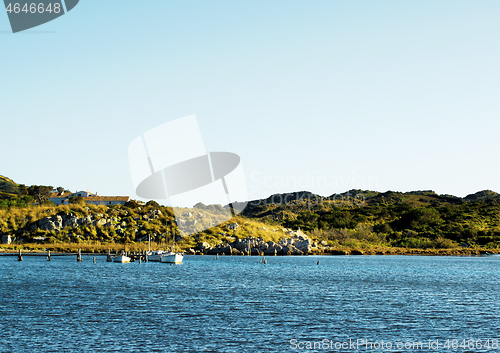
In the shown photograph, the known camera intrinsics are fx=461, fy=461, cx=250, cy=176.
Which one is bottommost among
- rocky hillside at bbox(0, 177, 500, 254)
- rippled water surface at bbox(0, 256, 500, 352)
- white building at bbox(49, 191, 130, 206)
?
rippled water surface at bbox(0, 256, 500, 352)

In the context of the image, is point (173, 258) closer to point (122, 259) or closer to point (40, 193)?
point (122, 259)

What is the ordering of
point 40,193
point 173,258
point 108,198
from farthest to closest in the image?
point 40,193 < point 108,198 < point 173,258

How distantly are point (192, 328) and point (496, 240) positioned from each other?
15685cm

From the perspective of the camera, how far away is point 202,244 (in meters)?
147

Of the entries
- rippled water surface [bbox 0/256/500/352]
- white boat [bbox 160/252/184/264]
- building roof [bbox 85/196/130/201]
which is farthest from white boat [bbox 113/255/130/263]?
building roof [bbox 85/196/130/201]

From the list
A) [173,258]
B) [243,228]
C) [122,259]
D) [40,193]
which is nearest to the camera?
[173,258]

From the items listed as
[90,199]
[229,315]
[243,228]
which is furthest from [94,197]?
[229,315]

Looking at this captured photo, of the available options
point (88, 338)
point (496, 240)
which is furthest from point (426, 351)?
point (496, 240)

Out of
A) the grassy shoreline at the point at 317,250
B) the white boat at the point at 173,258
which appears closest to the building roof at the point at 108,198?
the grassy shoreline at the point at 317,250

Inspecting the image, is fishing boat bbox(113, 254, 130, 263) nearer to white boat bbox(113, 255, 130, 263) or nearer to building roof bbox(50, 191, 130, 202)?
white boat bbox(113, 255, 130, 263)

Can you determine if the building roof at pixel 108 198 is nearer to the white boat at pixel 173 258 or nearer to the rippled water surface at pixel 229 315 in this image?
the white boat at pixel 173 258

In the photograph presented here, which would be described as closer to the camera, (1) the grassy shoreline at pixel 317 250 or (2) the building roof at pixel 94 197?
(1) the grassy shoreline at pixel 317 250

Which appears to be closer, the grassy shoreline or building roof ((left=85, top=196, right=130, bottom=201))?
the grassy shoreline

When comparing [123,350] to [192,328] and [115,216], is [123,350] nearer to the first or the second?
[192,328]
